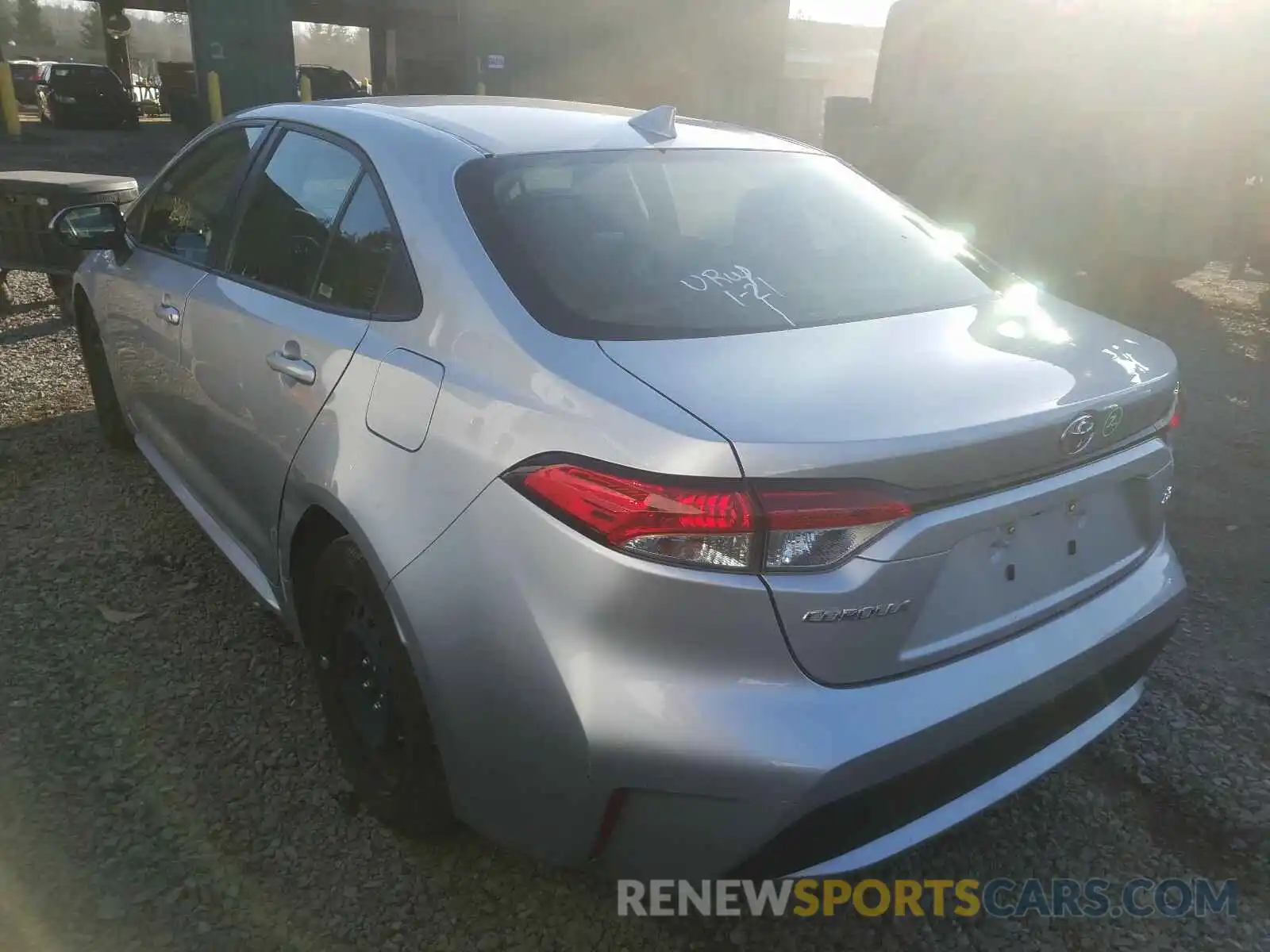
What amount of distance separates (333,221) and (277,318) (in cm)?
29

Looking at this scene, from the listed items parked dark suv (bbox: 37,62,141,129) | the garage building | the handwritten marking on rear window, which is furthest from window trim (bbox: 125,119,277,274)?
parked dark suv (bbox: 37,62,141,129)

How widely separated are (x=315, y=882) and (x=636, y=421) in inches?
54.0

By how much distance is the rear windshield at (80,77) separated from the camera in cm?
2302

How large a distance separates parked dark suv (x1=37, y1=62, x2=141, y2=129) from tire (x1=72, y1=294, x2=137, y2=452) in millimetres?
22764

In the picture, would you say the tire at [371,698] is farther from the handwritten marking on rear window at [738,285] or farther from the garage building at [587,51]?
the garage building at [587,51]

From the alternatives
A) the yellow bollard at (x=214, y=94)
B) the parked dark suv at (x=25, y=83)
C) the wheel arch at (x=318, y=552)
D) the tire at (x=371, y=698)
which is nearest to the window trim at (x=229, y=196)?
the wheel arch at (x=318, y=552)

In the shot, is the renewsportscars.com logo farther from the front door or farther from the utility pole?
the utility pole

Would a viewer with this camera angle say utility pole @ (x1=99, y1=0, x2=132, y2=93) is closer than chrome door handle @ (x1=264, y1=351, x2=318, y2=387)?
No

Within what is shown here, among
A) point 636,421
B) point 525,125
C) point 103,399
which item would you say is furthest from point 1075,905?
point 103,399

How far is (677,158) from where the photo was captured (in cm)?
256

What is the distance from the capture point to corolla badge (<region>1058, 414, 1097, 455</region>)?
184cm

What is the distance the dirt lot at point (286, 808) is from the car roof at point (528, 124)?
1.63 m

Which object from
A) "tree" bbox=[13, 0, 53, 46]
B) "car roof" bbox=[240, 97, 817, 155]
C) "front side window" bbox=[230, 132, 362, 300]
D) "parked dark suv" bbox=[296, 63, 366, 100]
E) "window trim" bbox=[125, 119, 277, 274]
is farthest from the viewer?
"tree" bbox=[13, 0, 53, 46]

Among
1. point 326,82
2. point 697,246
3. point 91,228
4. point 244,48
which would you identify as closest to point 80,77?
point 326,82
